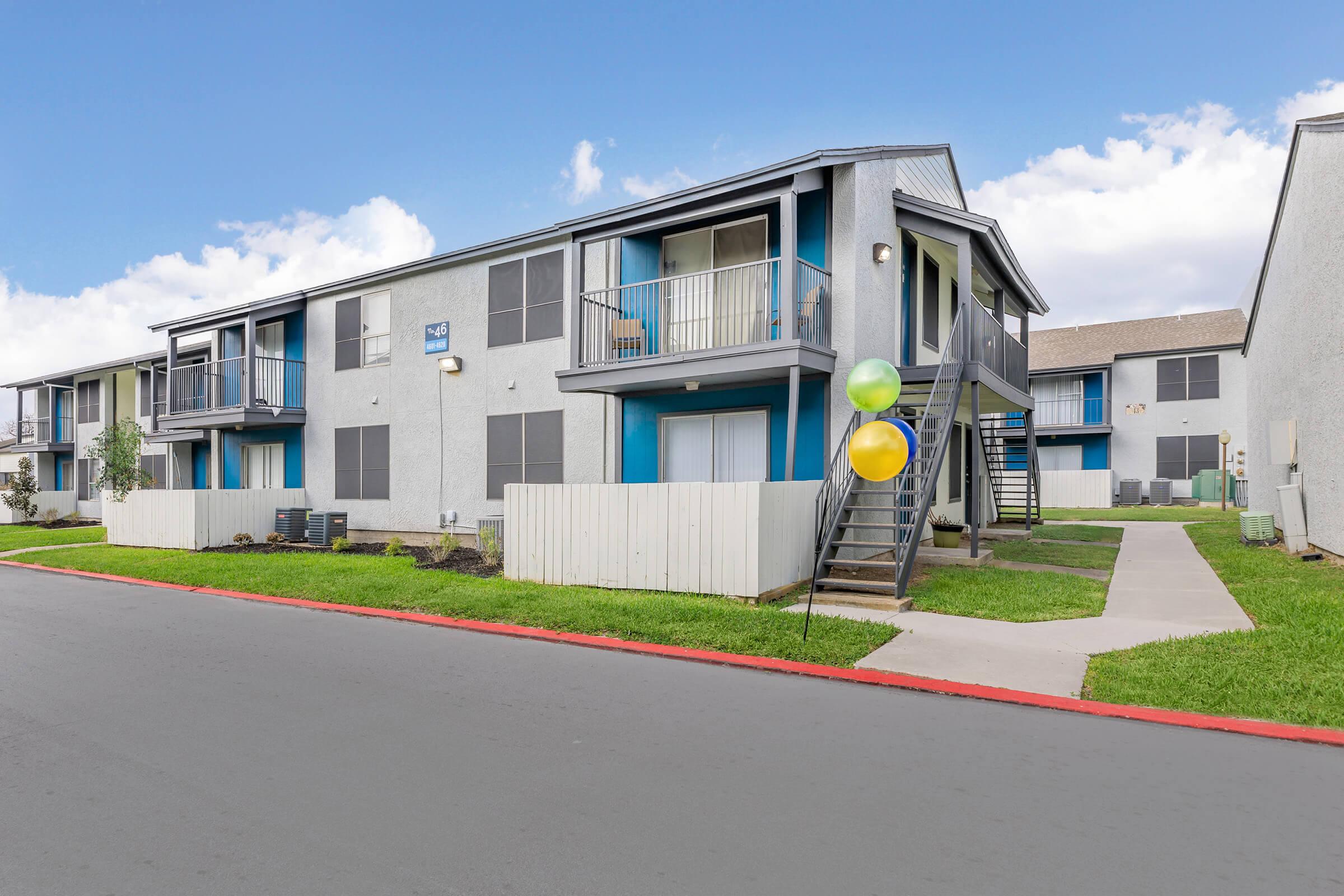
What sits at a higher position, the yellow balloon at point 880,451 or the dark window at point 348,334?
the dark window at point 348,334

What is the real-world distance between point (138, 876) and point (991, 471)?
18724 mm

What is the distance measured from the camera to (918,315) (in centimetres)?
1403

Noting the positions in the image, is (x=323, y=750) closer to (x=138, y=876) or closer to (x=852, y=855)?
(x=138, y=876)

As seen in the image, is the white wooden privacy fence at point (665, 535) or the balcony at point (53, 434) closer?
the white wooden privacy fence at point (665, 535)

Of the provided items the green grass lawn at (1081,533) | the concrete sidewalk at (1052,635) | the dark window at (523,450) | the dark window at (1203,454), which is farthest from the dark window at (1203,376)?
the dark window at (523,450)

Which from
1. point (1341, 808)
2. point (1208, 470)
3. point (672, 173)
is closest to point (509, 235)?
point (672, 173)

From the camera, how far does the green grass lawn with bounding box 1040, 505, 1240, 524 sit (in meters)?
21.2

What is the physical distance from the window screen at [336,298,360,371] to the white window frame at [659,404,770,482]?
27.1 ft

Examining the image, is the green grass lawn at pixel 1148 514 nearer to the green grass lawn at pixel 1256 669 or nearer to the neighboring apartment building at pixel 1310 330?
the neighboring apartment building at pixel 1310 330

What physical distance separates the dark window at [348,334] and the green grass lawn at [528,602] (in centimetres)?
513

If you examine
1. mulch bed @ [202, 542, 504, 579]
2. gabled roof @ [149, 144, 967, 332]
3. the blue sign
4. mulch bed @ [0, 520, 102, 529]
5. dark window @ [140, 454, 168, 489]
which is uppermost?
gabled roof @ [149, 144, 967, 332]

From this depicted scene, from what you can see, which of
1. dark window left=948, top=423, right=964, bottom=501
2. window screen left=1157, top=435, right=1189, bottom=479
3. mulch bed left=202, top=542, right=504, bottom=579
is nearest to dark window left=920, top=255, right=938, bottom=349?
dark window left=948, top=423, right=964, bottom=501

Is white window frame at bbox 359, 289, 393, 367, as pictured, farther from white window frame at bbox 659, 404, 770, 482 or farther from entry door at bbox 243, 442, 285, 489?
white window frame at bbox 659, 404, 770, 482

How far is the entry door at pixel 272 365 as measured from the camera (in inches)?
725
